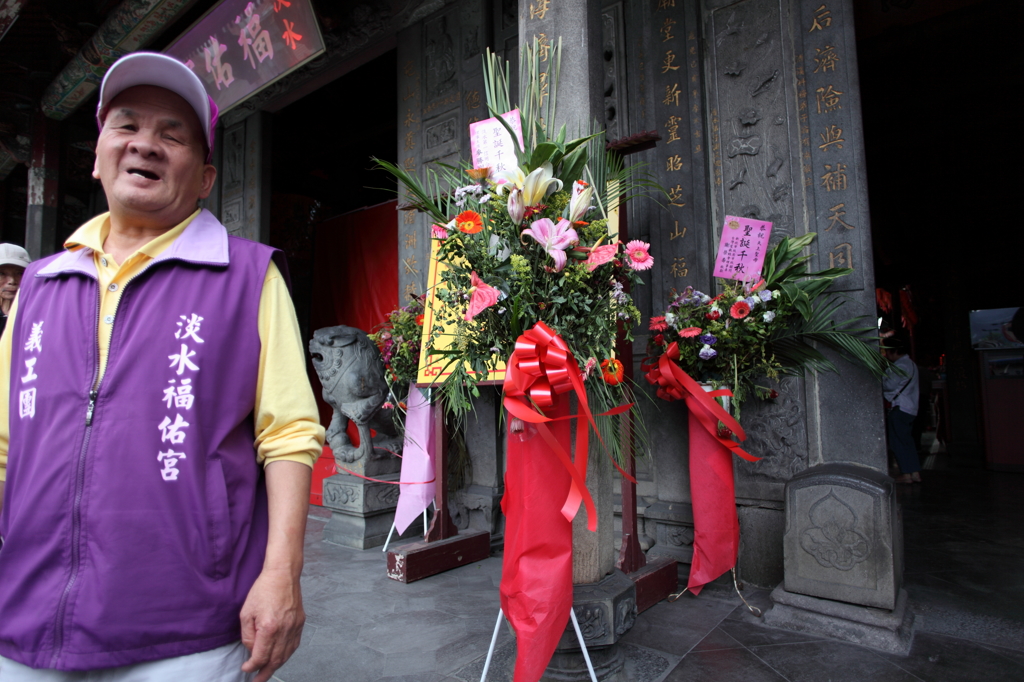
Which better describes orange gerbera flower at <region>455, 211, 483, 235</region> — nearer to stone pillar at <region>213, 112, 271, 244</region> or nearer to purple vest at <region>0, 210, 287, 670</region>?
purple vest at <region>0, 210, 287, 670</region>

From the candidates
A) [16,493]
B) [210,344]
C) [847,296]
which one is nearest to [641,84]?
[847,296]

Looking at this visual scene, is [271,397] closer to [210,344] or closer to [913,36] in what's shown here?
[210,344]

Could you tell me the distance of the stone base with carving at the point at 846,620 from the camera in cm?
264

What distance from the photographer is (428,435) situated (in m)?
4.39

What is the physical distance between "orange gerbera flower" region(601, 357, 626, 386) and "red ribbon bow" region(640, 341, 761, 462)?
80 centimetres

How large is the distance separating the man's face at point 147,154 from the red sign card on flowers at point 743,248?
9.79ft

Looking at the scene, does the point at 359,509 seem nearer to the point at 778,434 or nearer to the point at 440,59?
the point at 778,434

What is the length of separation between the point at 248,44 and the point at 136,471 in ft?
17.1

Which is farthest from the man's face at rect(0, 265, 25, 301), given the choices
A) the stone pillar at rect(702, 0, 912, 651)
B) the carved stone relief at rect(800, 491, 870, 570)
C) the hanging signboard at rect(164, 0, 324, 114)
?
the carved stone relief at rect(800, 491, 870, 570)

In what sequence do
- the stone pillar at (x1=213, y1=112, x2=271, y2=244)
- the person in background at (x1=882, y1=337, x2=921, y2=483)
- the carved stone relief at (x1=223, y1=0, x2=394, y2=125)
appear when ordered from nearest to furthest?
1. the carved stone relief at (x1=223, y1=0, x2=394, y2=125)
2. the person in background at (x1=882, y1=337, x2=921, y2=483)
3. the stone pillar at (x1=213, y1=112, x2=271, y2=244)

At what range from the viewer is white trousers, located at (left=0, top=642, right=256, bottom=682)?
888 millimetres

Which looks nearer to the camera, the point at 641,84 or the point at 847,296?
the point at 847,296

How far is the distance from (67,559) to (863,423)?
11.6 feet

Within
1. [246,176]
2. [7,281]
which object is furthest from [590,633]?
[246,176]
